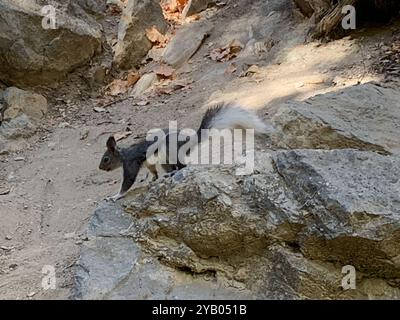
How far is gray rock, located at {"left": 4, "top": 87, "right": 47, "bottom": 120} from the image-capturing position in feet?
24.0

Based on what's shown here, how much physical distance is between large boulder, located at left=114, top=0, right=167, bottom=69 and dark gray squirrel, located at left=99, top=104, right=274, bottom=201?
3888 millimetres

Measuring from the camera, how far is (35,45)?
784 cm

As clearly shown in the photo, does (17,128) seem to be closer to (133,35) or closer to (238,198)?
(133,35)

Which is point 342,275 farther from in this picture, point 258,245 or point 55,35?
point 55,35

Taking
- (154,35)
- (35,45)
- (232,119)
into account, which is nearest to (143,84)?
(154,35)

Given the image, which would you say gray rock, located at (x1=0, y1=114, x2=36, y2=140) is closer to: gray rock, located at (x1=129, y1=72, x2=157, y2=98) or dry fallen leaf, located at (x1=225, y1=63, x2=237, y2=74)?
gray rock, located at (x1=129, y1=72, x2=157, y2=98)

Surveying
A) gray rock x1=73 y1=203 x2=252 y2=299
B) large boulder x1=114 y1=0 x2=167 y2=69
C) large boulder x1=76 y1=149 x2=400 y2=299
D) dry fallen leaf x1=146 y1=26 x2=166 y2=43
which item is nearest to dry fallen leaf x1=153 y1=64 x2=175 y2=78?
large boulder x1=114 y1=0 x2=167 y2=69

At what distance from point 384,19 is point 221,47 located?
2.29m

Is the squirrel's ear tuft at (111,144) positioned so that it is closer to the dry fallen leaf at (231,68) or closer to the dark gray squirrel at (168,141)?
the dark gray squirrel at (168,141)

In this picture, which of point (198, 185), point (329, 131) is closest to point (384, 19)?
point (329, 131)

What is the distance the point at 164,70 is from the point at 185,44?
646 mm

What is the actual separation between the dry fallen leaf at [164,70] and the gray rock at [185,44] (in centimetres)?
9

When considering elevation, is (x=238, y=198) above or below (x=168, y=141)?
below

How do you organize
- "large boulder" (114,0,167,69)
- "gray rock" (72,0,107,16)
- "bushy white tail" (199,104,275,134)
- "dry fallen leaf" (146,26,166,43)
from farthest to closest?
"gray rock" (72,0,107,16), "dry fallen leaf" (146,26,166,43), "large boulder" (114,0,167,69), "bushy white tail" (199,104,275,134)
